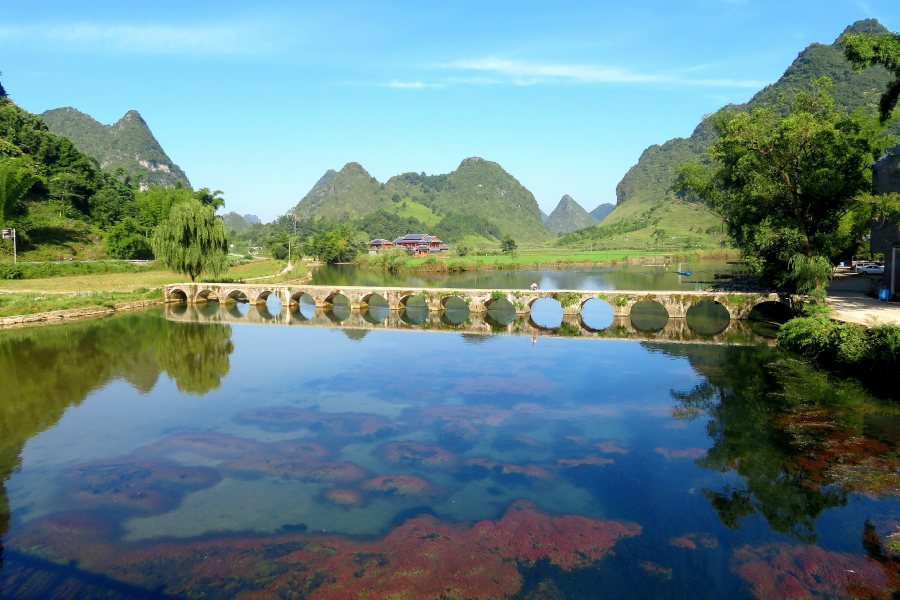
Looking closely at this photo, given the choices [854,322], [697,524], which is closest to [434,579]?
[697,524]

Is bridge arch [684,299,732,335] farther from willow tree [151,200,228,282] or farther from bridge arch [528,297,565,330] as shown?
willow tree [151,200,228,282]

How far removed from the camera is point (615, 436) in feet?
64.6

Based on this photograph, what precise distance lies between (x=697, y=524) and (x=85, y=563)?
1442 centimetres

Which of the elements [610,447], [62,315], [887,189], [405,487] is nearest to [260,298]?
[62,315]

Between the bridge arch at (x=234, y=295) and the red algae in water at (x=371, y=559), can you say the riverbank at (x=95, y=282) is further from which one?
the red algae in water at (x=371, y=559)

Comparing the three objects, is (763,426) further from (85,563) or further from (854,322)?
(85,563)

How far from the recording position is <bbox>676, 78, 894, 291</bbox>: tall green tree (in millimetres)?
36531

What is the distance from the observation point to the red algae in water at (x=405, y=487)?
1557 cm

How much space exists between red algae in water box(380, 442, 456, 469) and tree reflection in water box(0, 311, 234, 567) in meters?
10.2

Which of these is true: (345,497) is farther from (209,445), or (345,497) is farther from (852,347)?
(852,347)

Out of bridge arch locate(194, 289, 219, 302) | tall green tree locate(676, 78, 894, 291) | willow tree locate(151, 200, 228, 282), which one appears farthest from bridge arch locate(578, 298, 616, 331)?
willow tree locate(151, 200, 228, 282)

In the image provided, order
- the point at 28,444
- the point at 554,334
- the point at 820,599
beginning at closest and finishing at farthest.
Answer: the point at 820,599
the point at 28,444
the point at 554,334

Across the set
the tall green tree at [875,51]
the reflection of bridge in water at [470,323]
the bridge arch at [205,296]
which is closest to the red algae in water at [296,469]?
the reflection of bridge in water at [470,323]

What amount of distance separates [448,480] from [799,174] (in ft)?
115
